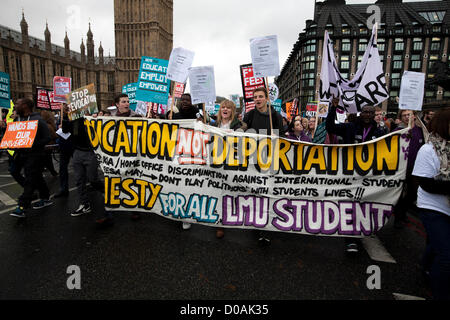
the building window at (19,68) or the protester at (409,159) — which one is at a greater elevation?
the building window at (19,68)

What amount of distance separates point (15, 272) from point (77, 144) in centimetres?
230

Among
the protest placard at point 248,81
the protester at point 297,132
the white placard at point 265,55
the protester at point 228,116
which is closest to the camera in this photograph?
the white placard at point 265,55

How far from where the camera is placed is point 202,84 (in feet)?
16.4

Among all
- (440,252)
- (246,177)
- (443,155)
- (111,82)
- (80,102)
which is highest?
(111,82)

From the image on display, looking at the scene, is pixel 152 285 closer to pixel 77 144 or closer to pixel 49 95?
pixel 77 144

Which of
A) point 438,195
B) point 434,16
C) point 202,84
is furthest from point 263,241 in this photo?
point 434,16

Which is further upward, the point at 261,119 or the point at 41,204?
the point at 261,119

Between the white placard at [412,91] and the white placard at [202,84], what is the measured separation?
318 centimetres

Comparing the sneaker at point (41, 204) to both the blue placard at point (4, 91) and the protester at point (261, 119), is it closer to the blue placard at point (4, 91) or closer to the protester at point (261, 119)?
the protester at point (261, 119)

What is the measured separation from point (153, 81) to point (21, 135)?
105 inches

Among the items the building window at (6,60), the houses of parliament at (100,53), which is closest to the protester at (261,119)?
the houses of parliament at (100,53)

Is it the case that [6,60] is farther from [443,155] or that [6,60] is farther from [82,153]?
[443,155]

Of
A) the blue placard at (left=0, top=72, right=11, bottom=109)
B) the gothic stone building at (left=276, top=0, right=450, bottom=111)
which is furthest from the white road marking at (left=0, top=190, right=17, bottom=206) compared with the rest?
the gothic stone building at (left=276, top=0, right=450, bottom=111)

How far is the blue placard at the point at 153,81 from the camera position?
5418mm
